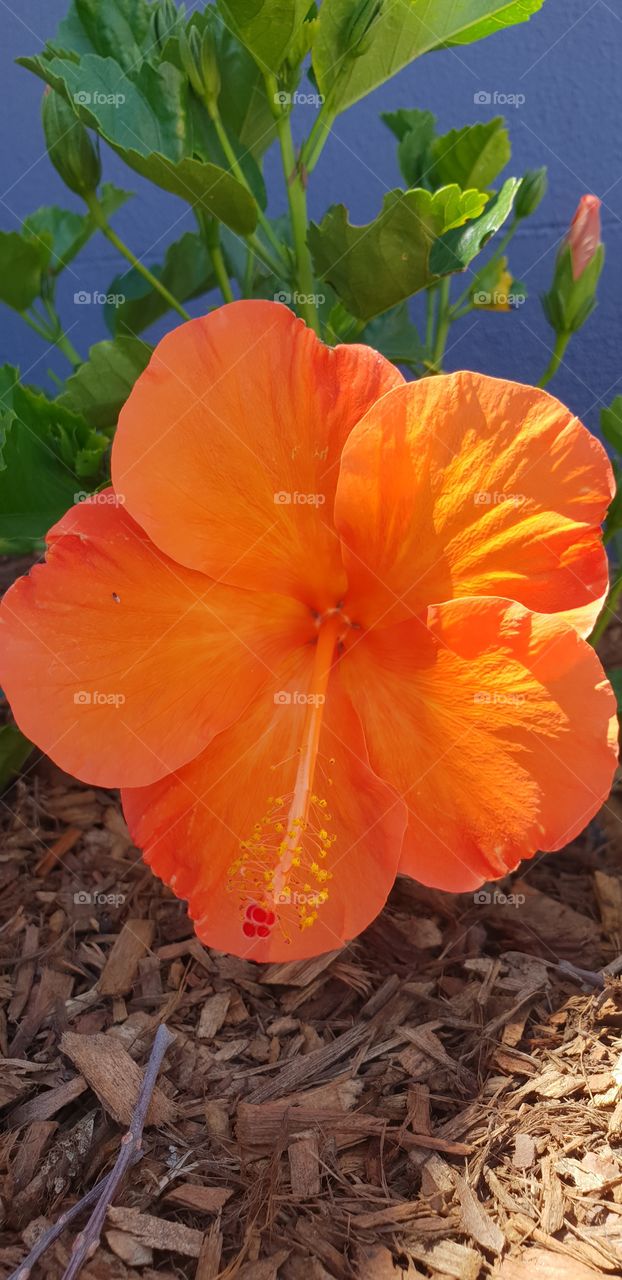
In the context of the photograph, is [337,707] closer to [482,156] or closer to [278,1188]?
[278,1188]

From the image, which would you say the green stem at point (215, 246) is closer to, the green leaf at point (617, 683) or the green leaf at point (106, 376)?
the green leaf at point (106, 376)

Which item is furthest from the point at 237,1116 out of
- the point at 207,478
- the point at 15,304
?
the point at 15,304

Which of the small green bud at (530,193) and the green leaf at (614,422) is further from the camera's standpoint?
the small green bud at (530,193)

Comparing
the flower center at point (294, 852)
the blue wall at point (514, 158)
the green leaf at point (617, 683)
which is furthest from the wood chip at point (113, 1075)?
the blue wall at point (514, 158)

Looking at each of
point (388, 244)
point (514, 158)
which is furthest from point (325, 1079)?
point (514, 158)

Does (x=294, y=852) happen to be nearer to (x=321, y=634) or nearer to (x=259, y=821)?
(x=259, y=821)

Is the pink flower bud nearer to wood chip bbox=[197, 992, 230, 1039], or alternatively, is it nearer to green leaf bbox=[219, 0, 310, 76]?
green leaf bbox=[219, 0, 310, 76]
